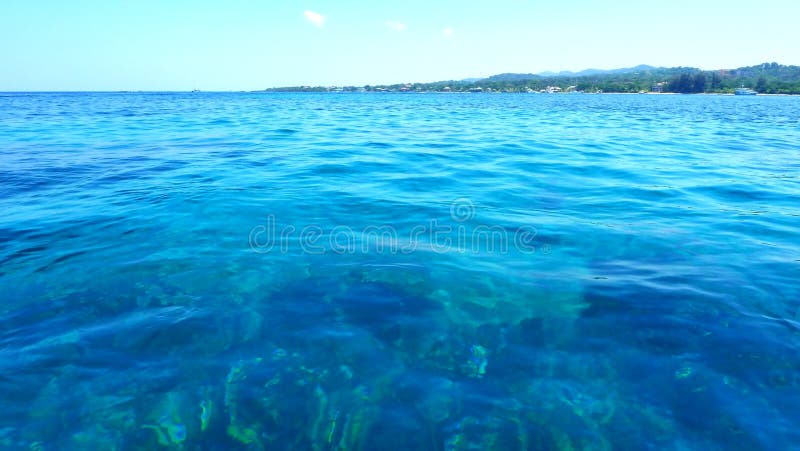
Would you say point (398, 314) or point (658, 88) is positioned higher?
point (658, 88)

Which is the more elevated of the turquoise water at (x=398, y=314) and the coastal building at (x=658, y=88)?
the coastal building at (x=658, y=88)

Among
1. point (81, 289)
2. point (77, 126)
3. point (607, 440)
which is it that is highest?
point (77, 126)

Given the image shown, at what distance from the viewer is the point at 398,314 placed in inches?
208

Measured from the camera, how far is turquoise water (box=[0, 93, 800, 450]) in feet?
12.0

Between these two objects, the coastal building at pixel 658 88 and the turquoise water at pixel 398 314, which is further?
the coastal building at pixel 658 88

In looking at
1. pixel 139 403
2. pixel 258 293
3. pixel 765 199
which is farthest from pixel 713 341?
pixel 765 199

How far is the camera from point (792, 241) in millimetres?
7355

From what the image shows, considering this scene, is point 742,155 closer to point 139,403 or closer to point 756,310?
point 756,310

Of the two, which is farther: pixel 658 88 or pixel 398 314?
pixel 658 88

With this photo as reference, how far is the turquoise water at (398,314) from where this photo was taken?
367 cm

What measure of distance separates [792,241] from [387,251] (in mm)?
6991

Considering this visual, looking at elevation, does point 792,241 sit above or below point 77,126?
below

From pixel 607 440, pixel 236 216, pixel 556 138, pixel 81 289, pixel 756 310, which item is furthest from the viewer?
pixel 556 138

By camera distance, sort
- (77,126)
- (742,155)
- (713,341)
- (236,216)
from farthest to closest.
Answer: (77,126)
(742,155)
(236,216)
(713,341)
